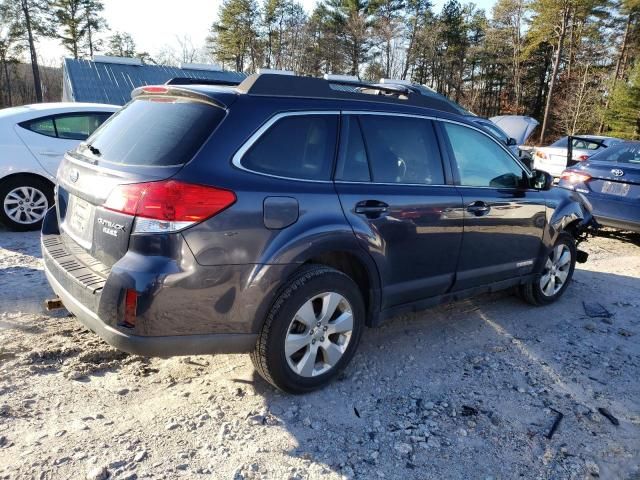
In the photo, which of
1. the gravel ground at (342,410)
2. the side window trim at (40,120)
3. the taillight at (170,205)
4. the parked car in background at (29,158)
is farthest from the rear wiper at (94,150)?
the side window trim at (40,120)

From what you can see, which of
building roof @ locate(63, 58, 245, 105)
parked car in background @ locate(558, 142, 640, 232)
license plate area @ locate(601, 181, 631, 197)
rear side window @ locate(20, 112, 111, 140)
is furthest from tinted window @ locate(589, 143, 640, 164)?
building roof @ locate(63, 58, 245, 105)

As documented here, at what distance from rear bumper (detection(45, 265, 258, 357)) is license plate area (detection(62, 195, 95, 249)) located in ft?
1.08

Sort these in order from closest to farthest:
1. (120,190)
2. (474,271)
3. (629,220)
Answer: (120,190)
(474,271)
(629,220)

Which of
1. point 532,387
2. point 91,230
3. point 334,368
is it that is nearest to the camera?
point 91,230

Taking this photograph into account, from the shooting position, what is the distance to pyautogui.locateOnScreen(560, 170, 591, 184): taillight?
7285mm

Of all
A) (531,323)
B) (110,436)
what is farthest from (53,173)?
(531,323)

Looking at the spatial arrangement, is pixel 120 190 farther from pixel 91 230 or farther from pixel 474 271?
pixel 474 271

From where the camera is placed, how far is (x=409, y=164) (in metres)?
3.43

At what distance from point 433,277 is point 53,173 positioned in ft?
16.7

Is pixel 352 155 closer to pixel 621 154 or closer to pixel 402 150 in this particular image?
pixel 402 150

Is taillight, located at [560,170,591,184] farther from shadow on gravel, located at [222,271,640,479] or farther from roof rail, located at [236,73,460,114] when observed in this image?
roof rail, located at [236,73,460,114]

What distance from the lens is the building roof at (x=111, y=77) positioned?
20.7 meters

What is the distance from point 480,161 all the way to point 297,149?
5.90 feet

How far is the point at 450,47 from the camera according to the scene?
4544 cm
